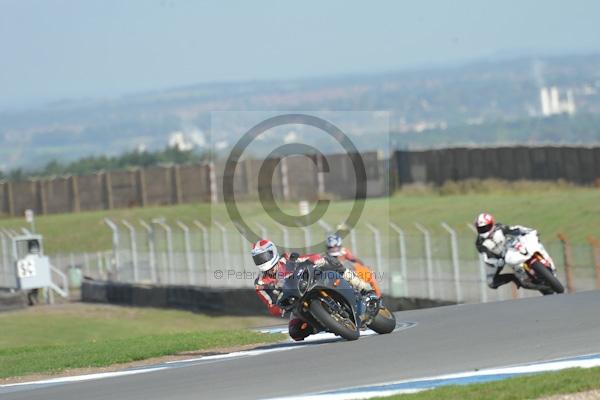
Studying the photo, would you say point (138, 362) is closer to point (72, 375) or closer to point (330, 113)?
point (72, 375)

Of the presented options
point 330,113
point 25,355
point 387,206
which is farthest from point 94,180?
point 25,355

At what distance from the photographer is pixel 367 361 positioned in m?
12.4

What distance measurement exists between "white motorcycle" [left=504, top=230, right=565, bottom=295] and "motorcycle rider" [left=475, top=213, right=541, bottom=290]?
13 cm

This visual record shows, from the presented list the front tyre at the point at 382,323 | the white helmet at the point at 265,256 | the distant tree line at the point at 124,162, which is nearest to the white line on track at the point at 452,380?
the white helmet at the point at 265,256

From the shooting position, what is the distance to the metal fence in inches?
988

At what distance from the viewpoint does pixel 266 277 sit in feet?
46.8

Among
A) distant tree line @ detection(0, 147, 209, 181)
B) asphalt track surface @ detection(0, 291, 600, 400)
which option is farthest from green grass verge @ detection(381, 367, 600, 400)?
distant tree line @ detection(0, 147, 209, 181)

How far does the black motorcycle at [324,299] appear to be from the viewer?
549 inches

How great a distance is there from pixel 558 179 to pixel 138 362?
33405 millimetres

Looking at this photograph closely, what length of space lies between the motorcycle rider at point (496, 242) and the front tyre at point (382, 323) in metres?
5.20

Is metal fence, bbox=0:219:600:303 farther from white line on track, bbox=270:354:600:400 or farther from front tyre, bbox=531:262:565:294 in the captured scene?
white line on track, bbox=270:354:600:400

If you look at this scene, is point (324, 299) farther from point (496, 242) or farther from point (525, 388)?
point (496, 242)

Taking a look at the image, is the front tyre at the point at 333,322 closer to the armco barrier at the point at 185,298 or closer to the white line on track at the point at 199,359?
the white line on track at the point at 199,359

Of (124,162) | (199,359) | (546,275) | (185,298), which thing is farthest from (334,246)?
(124,162)
